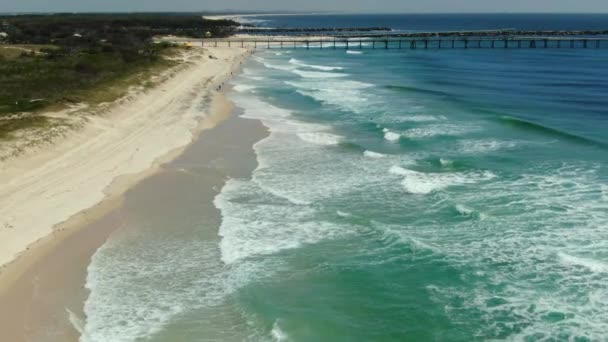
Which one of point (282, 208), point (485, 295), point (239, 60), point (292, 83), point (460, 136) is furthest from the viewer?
point (239, 60)

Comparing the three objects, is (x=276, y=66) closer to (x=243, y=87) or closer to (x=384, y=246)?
(x=243, y=87)

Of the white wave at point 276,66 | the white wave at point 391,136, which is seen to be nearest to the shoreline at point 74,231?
the white wave at point 391,136

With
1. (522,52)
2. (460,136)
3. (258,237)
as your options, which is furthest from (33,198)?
(522,52)

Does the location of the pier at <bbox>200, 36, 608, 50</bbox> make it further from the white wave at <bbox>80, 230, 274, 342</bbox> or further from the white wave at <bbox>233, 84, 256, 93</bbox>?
the white wave at <bbox>80, 230, 274, 342</bbox>

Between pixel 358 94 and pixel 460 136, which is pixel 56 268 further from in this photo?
pixel 358 94

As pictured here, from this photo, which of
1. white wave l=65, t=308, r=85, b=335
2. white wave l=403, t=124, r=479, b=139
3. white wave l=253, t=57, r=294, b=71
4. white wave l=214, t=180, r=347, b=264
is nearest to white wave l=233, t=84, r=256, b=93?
white wave l=253, t=57, r=294, b=71

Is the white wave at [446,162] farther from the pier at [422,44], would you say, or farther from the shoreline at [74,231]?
the pier at [422,44]
